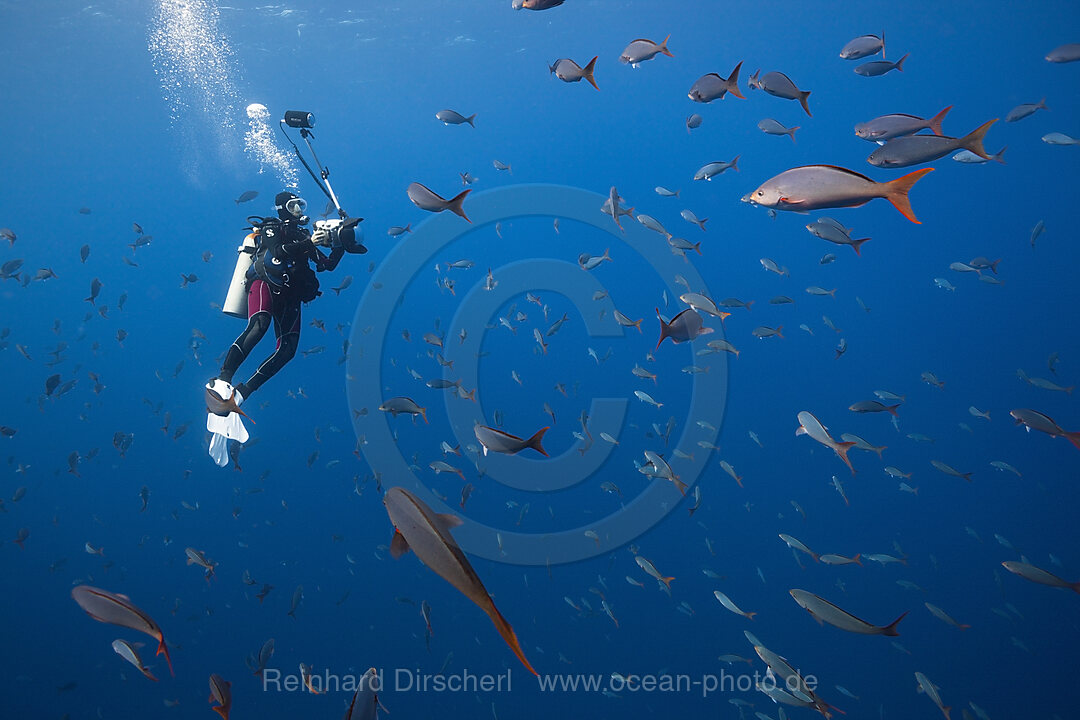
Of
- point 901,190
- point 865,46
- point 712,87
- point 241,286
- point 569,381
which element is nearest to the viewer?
point 901,190

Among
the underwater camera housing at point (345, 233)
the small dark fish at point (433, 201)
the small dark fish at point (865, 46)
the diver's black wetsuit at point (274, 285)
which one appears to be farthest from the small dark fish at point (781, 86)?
the diver's black wetsuit at point (274, 285)

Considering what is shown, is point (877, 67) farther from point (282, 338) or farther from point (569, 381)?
point (569, 381)

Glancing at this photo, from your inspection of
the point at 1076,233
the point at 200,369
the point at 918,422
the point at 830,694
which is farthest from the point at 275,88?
the point at 1076,233

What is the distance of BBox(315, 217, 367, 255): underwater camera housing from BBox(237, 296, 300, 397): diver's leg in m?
1.06

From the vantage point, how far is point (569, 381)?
37.6 m

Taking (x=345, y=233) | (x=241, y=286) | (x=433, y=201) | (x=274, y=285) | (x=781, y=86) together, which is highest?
(x=781, y=86)

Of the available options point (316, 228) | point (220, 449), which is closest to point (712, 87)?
point (316, 228)

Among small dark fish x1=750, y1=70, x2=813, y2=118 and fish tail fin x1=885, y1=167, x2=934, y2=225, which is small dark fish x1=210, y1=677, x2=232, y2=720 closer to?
fish tail fin x1=885, y1=167, x2=934, y2=225

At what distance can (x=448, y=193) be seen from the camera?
120 ft

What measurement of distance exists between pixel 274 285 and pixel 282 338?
0.74 meters

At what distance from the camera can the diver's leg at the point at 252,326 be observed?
6219 millimetres

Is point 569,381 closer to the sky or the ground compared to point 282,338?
closer to the ground

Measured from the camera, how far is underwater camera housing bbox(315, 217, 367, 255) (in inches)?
249

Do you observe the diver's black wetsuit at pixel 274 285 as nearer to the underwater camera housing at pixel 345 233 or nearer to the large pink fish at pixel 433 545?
the underwater camera housing at pixel 345 233
